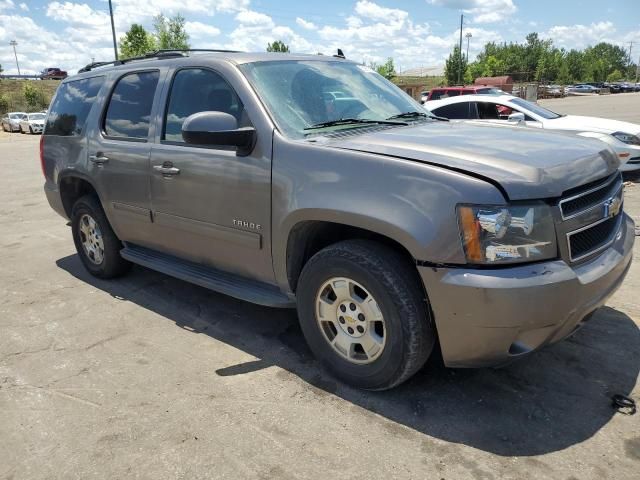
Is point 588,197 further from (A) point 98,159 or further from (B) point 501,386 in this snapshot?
(A) point 98,159

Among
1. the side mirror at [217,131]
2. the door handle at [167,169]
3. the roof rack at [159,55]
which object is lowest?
the door handle at [167,169]

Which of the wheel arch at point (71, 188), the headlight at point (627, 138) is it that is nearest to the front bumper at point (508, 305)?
the wheel arch at point (71, 188)

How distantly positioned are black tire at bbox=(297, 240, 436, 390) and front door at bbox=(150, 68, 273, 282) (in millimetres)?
525

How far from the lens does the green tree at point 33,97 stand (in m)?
51.0

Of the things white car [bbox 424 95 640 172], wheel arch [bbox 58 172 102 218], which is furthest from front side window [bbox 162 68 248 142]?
white car [bbox 424 95 640 172]

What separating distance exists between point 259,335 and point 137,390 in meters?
0.96

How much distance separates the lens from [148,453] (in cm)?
267

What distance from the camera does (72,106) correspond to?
16.8 ft

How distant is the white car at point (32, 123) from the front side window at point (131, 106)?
106ft

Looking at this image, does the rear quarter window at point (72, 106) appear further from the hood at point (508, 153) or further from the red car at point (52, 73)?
the red car at point (52, 73)

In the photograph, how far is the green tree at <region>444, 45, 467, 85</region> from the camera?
6819cm

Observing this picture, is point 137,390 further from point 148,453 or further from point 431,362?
point 431,362

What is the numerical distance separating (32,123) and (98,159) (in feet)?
108

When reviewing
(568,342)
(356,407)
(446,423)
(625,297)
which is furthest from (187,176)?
(625,297)
